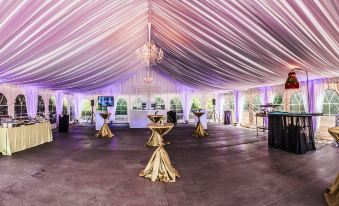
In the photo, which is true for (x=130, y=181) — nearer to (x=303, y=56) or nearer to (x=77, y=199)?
(x=77, y=199)

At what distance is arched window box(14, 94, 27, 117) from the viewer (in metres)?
9.05

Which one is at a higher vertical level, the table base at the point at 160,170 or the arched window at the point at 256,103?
the arched window at the point at 256,103

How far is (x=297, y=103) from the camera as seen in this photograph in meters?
9.42

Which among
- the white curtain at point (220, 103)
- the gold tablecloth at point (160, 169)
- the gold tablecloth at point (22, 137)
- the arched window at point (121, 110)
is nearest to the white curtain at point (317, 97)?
the gold tablecloth at point (160, 169)

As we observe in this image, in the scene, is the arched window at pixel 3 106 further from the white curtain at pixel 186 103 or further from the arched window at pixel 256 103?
the arched window at pixel 256 103

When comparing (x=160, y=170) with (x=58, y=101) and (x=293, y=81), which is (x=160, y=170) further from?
(x=58, y=101)

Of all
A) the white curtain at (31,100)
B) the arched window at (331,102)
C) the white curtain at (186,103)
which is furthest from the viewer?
the white curtain at (186,103)

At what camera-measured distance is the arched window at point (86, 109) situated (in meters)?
16.2

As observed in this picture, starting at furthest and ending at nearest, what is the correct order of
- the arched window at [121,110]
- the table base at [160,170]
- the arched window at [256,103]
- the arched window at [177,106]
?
the arched window at [177,106] < the arched window at [121,110] < the arched window at [256,103] < the table base at [160,170]

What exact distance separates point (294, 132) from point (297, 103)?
4398mm

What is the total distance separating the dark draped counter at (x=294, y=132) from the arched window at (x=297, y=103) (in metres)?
3.73

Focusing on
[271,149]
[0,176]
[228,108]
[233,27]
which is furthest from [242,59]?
[228,108]

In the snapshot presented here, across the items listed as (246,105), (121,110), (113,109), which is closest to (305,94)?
(246,105)

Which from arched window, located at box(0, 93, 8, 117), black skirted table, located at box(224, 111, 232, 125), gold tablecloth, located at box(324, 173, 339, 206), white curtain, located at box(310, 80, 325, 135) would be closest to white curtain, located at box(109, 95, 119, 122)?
arched window, located at box(0, 93, 8, 117)
